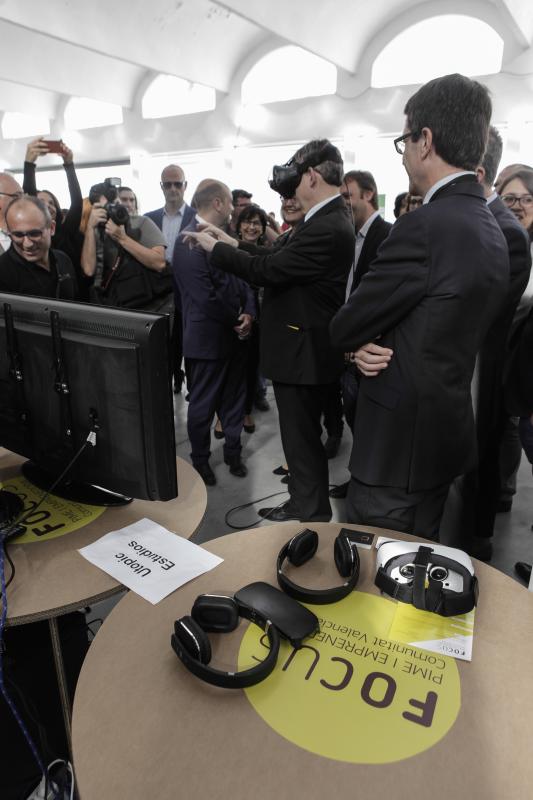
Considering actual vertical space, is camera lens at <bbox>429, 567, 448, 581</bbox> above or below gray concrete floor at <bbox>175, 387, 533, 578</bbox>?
above

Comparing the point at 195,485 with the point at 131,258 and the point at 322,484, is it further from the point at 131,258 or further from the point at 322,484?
the point at 131,258

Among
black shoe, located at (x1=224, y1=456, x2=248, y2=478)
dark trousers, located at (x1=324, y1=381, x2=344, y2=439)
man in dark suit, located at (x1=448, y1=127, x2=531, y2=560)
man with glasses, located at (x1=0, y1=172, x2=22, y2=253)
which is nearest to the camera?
man in dark suit, located at (x1=448, y1=127, x2=531, y2=560)

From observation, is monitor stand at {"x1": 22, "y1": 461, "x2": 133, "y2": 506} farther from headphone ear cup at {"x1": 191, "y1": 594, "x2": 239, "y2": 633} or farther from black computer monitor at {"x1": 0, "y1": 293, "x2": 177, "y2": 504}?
headphone ear cup at {"x1": 191, "y1": 594, "x2": 239, "y2": 633}

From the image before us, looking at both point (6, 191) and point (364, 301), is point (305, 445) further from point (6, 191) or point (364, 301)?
point (6, 191)

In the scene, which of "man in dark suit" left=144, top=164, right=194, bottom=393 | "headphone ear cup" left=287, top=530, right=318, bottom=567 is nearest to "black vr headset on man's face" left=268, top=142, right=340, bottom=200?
"headphone ear cup" left=287, top=530, right=318, bottom=567

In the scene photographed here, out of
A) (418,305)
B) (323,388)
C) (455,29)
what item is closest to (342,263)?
(323,388)

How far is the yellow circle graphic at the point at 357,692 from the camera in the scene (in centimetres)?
67

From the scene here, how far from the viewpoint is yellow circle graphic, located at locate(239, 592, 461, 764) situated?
0.67 meters

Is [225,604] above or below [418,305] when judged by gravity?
below

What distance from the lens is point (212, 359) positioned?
9.31ft

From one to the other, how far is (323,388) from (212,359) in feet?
2.76

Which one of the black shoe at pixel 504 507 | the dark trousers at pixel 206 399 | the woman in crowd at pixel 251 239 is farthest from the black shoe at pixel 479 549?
the woman in crowd at pixel 251 239

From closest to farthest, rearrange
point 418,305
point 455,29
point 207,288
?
1. point 418,305
2. point 207,288
3. point 455,29

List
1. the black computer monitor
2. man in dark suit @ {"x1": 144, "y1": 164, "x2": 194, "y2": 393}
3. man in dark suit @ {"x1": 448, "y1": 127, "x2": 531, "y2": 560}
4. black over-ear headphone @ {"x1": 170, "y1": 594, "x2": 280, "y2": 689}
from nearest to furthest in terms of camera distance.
→ black over-ear headphone @ {"x1": 170, "y1": 594, "x2": 280, "y2": 689}, the black computer monitor, man in dark suit @ {"x1": 448, "y1": 127, "x2": 531, "y2": 560}, man in dark suit @ {"x1": 144, "y1": 164, "x2": 194, "y2": 393}
